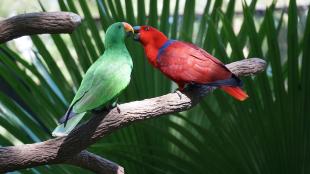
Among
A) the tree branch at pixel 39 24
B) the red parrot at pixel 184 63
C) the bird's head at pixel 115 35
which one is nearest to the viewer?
Answer: the tree branch at pixel 39 24

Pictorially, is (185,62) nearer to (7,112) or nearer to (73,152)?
(73,152)

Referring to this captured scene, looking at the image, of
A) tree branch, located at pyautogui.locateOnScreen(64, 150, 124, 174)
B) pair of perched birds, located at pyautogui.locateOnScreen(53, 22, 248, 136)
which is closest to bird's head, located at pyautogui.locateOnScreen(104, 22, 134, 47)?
pair of perched birds, located at pyautogui.locateOnScreen(53, 22, 248, 136)

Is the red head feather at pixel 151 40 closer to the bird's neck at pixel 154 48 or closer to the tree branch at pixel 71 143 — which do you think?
the bird's neck at pixel 154 48

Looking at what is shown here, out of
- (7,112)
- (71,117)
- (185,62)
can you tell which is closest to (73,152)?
(71,117)

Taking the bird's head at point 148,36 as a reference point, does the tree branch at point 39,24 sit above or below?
above

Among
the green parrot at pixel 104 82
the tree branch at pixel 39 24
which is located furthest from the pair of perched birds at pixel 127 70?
the tree branch at pixel 39 24

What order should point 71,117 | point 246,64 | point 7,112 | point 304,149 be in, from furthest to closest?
point 7,112 → point 304,149 → point 246,64 → point 71,117

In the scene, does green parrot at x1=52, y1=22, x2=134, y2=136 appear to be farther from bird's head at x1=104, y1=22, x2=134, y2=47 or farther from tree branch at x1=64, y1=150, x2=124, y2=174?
tree branch at x1=64, y1=150, x2=124, y2=174

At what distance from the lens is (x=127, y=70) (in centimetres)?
101

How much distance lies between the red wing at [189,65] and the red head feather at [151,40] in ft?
0.06

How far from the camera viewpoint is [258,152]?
4.79 feet

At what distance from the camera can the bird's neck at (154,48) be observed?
1139 millimetres

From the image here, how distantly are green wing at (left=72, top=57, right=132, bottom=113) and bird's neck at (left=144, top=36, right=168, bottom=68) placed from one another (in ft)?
0.43

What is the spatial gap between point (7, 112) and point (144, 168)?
53 centimetres
